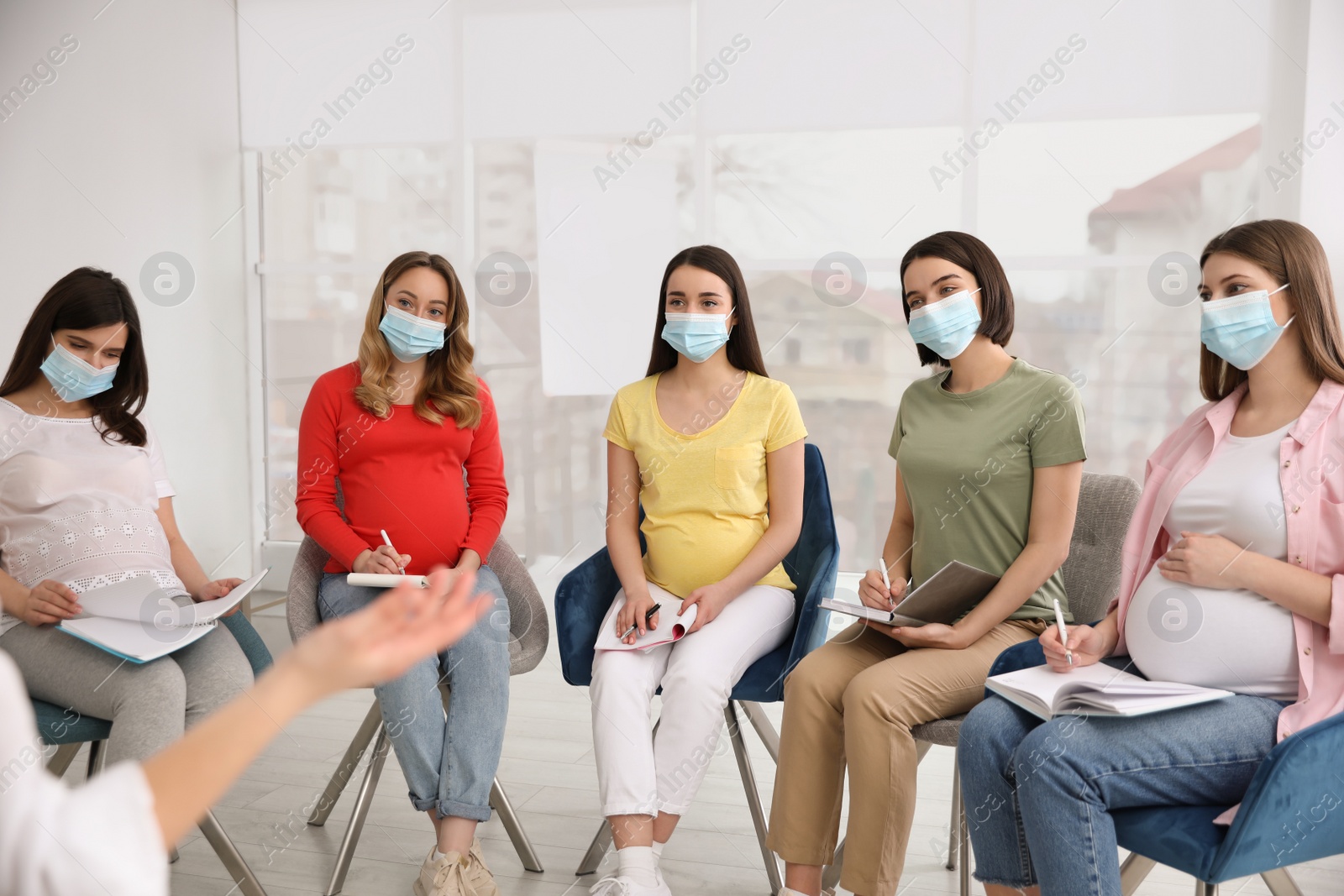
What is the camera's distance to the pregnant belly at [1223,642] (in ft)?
4.94

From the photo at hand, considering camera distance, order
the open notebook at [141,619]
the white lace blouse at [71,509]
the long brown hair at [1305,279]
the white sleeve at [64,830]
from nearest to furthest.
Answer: the white sleeve at [64,830] < the long brown hair at [1305,279] < the open notebook at [141,619] < the white lace blouse at [71,509]

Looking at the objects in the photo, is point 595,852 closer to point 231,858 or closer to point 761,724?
point 761,724

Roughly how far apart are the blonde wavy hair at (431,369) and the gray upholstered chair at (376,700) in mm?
352

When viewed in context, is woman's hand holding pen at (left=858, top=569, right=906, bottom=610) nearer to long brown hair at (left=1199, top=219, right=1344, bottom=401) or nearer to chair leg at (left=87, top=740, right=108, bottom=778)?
long brown hair at (left=1199, top=219, right=1344, bottom=401)

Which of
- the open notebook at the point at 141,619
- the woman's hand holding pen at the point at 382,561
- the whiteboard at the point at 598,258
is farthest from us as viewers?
the whiteboard at the point at 598,258

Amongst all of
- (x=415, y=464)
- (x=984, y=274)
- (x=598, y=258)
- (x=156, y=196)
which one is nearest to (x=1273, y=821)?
(x=984, y=274)

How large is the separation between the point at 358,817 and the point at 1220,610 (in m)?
1.77

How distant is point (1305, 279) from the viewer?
5.23 feet

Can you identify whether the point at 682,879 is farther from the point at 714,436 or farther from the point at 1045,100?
the point at 1045,100

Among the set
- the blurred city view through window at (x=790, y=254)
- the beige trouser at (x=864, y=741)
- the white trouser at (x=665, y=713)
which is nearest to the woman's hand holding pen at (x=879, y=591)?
the beige trouser at (x=864, y=741)

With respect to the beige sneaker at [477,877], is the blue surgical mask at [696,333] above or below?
above

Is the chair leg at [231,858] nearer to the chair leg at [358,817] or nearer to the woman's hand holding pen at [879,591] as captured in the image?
the chair leg at [358,817]

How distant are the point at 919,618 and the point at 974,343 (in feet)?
1.89

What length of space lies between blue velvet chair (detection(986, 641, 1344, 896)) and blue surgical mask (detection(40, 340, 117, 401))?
2.17 metres
